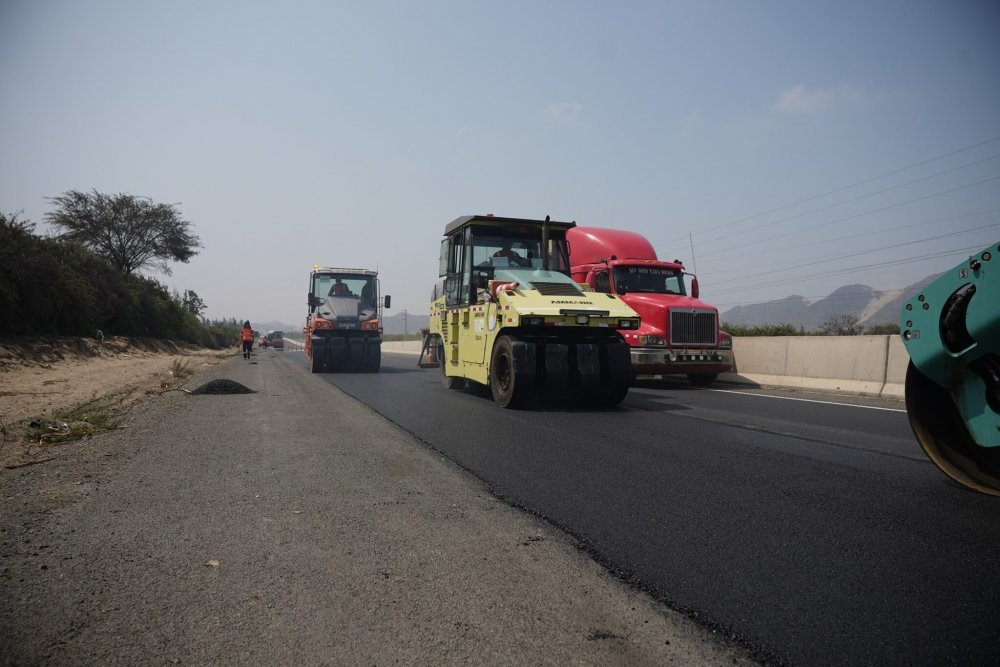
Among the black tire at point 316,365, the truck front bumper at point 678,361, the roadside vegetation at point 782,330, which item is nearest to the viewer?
the truck front bumper at point 678,361

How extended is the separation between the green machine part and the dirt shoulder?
7206 mm

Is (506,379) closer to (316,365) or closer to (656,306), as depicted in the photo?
(656,306)

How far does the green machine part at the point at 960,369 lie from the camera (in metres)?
3.46

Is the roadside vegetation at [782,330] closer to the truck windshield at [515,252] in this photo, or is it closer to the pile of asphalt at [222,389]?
the truck windshield at [515,252]

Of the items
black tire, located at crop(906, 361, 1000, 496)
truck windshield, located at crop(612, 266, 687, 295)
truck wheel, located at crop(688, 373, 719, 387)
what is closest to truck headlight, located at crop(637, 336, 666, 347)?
truck windshield, located at crop(612, 266, 687, 295)

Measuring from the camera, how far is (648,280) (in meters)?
13.9

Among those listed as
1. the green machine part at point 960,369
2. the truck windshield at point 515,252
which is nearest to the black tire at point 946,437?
the green machine part at point 960,369

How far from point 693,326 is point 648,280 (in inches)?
67.2

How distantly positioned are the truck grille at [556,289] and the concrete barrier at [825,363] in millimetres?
6450

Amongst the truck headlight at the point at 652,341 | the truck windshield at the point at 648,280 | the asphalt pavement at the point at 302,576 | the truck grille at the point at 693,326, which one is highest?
the truck windshield at the point at 648,280

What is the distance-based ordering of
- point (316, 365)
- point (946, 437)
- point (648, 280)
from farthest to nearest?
point (316, 365) < point (648, 280) < point (946, 437)

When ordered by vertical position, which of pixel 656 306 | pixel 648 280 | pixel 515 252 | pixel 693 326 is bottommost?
pixel 693 326

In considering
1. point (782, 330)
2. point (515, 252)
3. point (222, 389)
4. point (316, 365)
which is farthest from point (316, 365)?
point (782, 330)

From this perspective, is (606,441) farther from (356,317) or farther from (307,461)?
(356,317)
